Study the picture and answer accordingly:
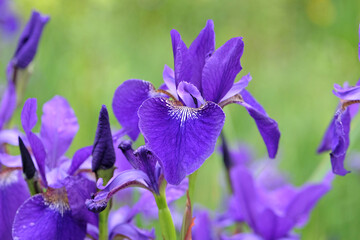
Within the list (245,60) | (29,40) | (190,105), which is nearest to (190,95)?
(190,105)

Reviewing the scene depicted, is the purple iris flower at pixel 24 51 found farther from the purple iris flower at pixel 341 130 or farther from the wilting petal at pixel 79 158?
the purple iris flower at pixel 341 130

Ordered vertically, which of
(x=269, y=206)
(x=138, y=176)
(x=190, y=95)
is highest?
(x=190, y=95)

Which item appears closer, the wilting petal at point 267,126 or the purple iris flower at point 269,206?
the wilting petal at point 267,126

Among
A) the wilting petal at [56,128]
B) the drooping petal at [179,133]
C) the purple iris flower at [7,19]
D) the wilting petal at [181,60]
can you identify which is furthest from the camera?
the purple iris flower at [7,19]

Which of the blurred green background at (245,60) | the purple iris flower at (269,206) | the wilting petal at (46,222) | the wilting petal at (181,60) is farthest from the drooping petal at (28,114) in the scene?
the blurred green background at (245,60)

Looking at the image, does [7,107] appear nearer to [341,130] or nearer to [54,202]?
[54,202]

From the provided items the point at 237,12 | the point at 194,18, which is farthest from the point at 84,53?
the point at 237,12

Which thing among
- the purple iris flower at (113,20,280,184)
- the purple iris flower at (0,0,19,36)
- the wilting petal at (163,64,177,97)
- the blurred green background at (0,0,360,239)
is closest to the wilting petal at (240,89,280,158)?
the purple iris flower at (113,20,280,184)
